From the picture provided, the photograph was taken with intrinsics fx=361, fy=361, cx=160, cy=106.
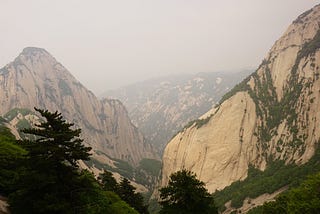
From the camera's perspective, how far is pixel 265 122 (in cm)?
14950

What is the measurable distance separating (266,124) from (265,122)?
111cm

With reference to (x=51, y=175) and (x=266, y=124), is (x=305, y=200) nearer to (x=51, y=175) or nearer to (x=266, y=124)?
(x=51, y=175)

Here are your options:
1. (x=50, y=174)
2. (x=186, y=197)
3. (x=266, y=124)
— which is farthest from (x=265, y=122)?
(x=50, y=174)

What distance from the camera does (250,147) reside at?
14550 centimetres

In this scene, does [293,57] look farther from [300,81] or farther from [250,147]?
[250,147]

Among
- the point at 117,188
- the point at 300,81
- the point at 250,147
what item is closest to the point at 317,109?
the point at 300,81

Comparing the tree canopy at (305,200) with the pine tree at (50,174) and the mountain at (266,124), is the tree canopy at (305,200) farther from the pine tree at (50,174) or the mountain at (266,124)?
the mountain at (266,124)

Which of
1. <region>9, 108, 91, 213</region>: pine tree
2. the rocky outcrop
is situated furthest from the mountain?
<region>9, 108, 91, 213</region>: pine tree

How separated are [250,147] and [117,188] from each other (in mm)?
91054

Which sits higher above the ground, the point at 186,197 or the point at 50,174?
the point at 50,174

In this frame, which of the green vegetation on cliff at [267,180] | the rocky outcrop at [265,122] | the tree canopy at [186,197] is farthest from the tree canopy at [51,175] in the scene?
the rocky outcrop at [265,122]

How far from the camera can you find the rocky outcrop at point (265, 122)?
13300 centimetres

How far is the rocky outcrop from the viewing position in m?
133

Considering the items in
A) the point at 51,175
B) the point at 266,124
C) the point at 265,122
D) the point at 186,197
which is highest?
the point at 51,175
